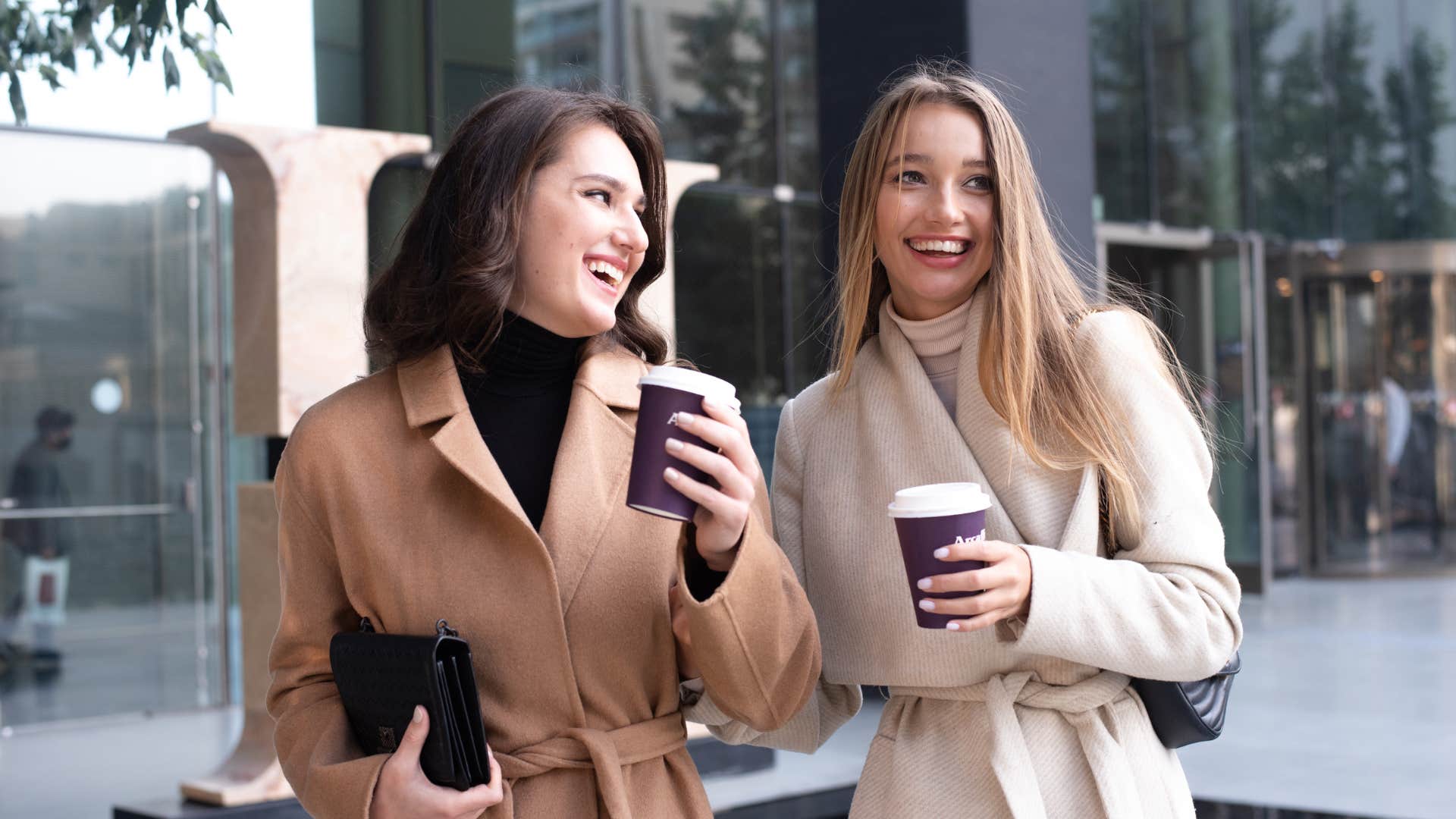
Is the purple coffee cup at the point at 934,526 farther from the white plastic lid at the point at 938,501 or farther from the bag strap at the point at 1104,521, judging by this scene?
the bag strap at the point at 1104,521

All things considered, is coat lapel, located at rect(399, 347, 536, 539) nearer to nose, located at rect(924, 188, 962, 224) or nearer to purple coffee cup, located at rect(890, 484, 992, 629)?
purple coffee cup, located at rect(890, 484, 992, 629)

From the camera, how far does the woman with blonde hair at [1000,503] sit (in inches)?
76.5

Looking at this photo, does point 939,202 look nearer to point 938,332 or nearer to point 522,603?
point 938,332

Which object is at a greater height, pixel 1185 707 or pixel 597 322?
pixel 597 322

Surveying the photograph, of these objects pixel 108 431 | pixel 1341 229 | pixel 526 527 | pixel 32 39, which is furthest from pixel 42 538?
pixel 1341 229

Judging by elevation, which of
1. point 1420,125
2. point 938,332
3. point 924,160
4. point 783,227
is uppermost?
point 1420,125

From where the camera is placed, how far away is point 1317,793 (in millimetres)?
5531

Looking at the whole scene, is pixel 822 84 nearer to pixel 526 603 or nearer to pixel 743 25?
pixel 743 25

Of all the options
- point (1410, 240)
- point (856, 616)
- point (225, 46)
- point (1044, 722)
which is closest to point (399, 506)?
point (856, 616)

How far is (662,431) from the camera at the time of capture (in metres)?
1.60

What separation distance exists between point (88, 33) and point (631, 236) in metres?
2.26

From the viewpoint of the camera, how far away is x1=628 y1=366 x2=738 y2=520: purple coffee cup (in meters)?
1.60

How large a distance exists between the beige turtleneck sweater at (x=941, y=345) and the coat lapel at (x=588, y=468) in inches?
18.0

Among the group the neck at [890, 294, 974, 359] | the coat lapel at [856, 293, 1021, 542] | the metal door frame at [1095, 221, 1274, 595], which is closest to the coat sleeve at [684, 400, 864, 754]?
the coat lapel at [856, 293, 1021, 542]
